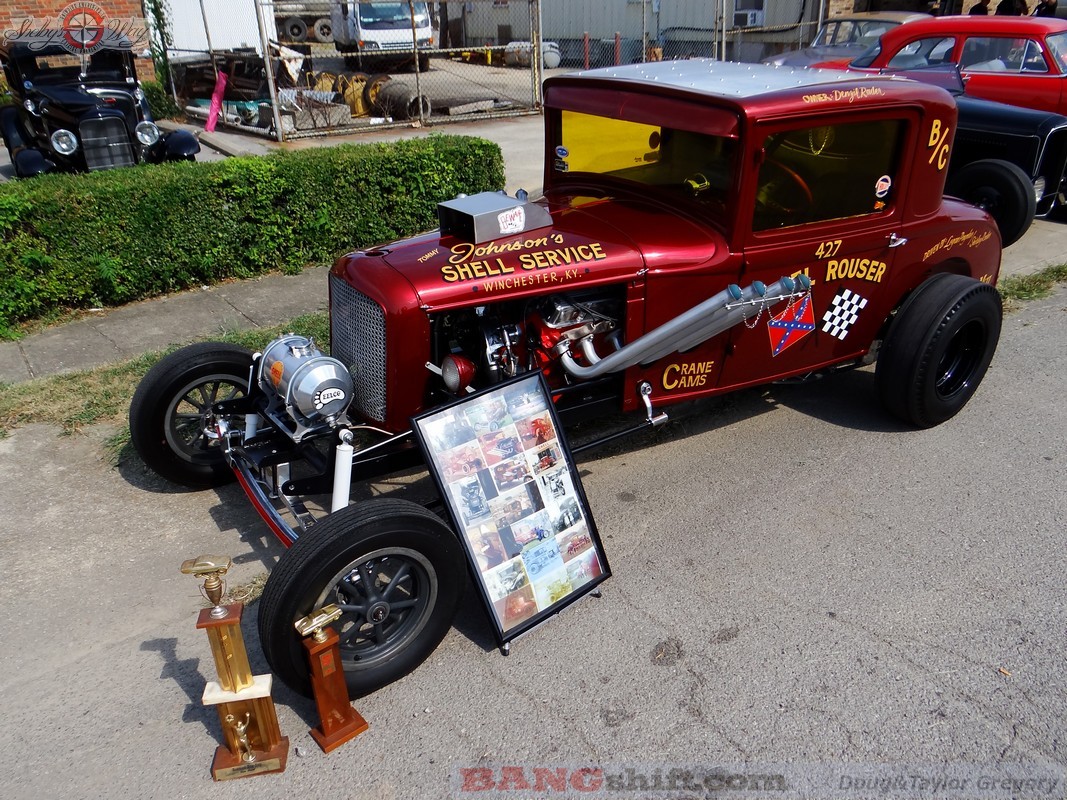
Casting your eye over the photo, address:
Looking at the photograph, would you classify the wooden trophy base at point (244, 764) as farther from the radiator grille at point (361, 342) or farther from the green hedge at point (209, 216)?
the green hedge at point (209, 216)

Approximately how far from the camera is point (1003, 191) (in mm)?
7934

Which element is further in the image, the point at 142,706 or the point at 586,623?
the point at 586,623

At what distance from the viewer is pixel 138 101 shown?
10781 millimetres

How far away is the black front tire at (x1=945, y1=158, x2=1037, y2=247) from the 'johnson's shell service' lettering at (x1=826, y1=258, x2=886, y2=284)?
12.6 feet

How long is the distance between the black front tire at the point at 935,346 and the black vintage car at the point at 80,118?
834cm

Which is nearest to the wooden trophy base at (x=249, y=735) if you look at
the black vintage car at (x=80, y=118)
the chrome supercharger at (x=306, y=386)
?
the chrome supercharger at (x=306, y=386)

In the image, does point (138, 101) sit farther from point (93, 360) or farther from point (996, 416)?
point (996, 416)

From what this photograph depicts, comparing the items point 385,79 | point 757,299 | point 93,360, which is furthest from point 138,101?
point 757,299

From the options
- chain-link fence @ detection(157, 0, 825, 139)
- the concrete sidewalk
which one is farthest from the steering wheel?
chain-link fence @ detection(157, 0, 825, 139)

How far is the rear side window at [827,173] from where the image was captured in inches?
161

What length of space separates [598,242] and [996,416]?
294 cm

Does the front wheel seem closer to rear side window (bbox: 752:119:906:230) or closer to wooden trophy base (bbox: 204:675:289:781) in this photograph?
wooden trophy base (bbox: 204:675:289:781)

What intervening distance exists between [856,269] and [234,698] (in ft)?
11.8

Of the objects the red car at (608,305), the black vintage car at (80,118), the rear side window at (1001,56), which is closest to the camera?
the red car at (608,305)
